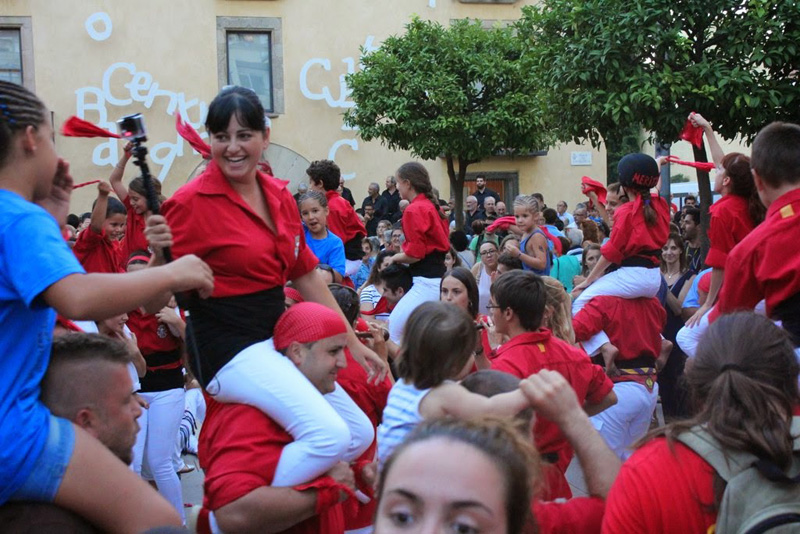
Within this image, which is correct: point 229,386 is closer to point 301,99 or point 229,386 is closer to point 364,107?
point 364,107

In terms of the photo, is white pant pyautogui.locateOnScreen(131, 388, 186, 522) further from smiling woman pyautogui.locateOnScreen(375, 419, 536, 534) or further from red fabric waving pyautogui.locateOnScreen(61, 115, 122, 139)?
smiling woman pyautogui.locateOnScreen(375, 419, 536, 534)

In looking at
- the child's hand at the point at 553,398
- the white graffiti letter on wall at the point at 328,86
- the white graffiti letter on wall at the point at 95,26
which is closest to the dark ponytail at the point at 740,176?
the child's hand at the point at 553,398

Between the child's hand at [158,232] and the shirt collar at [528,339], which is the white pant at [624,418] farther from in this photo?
the child's hand at [158,232]

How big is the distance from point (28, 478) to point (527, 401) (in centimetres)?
139

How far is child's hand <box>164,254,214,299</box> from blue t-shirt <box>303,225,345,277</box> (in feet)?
17.7

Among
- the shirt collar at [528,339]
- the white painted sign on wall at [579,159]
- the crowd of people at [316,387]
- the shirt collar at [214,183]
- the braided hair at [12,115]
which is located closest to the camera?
the crowd of people at [316,387]

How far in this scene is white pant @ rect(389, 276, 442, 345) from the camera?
7896 mm

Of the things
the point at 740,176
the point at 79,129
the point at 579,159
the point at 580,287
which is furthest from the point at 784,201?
the point at 579,159

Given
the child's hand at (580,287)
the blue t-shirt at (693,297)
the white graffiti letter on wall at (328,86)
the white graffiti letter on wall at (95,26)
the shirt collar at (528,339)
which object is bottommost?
the blue t-shirt at (693,297)

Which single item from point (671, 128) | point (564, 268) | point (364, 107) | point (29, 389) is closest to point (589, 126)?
point (671, 128)

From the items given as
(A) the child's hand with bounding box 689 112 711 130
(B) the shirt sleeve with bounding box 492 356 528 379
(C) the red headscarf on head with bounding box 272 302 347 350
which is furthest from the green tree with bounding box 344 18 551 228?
(C) the red headscarf on head with bounding box 272 302 347 350

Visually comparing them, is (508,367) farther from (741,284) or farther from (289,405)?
(289,405)

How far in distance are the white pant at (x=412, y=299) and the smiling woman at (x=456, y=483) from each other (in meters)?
5.67

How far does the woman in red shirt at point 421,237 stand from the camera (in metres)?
8.49
